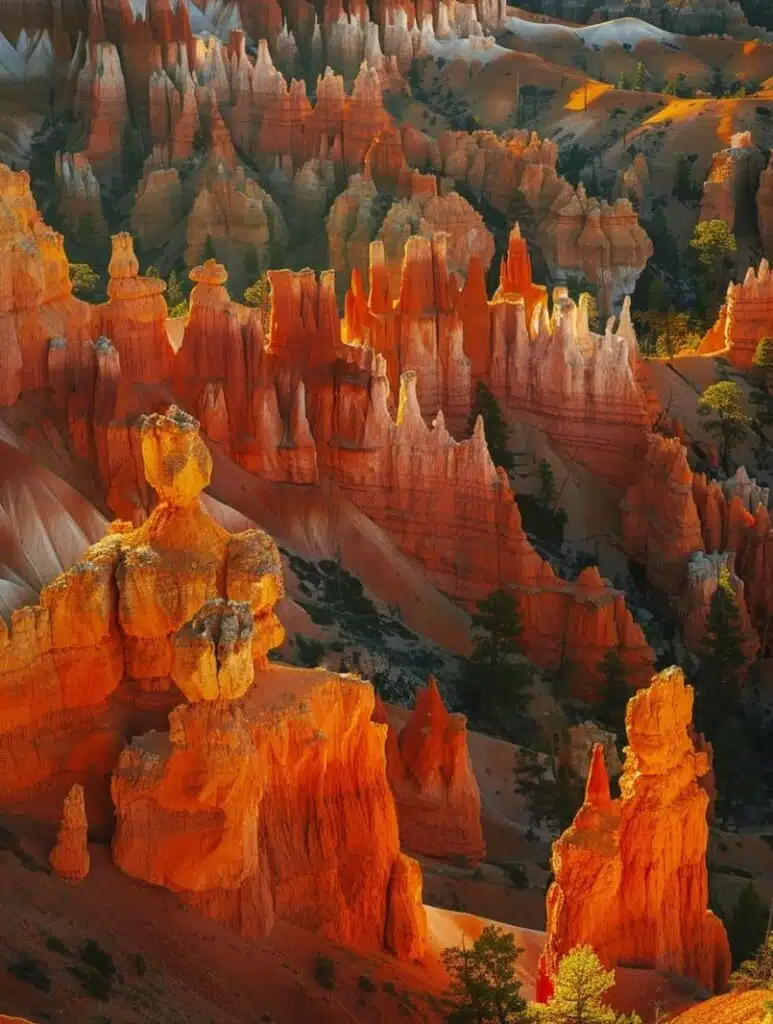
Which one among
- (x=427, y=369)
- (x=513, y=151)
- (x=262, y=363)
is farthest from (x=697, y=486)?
(x=513, y=151)

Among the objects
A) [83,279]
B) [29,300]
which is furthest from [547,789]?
[83,279]

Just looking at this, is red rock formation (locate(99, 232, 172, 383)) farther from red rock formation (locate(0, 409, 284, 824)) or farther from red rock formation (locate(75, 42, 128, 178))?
red rock formation (locate(75, 42, 128, 178))

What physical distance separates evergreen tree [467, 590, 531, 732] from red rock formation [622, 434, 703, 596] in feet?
21.4

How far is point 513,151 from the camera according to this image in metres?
76.9

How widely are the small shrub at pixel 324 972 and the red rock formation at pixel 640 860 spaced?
2449 millimetres

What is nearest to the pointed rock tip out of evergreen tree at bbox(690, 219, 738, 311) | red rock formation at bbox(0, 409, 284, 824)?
red rock formation at bbox(0, 409, 284, 824)

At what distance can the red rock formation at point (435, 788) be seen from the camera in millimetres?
28062

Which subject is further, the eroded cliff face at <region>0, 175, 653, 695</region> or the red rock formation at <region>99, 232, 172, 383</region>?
the red rock formation at <region>99, 232, 172, 383</region>

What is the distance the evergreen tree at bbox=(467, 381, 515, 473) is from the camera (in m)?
47.4

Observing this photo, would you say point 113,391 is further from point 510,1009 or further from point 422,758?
point 510,1009

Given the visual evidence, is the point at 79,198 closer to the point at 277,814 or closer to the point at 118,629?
the point at 118,629

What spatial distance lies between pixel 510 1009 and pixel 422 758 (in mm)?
9741

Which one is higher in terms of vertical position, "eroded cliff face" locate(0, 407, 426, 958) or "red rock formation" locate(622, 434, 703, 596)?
"eroded cliff face" locate(0, 407, 426, 958)

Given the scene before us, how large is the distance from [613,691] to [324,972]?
18811 millimetres
